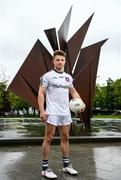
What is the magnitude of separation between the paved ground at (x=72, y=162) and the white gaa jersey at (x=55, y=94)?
0.92 meters

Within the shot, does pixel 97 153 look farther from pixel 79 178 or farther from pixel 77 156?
pixel 79 178

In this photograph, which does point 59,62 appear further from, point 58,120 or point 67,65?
point 67,65

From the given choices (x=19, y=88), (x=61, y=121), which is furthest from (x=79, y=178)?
(x=19, y=88)

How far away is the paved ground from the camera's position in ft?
16.2

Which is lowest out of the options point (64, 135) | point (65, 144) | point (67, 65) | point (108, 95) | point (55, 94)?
point (65, 144)

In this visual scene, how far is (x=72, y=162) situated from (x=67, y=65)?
6296 mm

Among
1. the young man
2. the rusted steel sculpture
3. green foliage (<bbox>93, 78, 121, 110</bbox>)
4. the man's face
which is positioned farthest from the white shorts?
green foliage (<bbox>93, 78, 121, 110</bbox>)

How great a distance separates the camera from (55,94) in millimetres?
4922

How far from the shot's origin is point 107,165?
18.8 ft

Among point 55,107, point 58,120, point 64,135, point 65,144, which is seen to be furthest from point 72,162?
point 55,107

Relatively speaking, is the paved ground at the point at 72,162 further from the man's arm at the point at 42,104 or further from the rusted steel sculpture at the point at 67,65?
the rusted steel sculpture at the point at 67,65

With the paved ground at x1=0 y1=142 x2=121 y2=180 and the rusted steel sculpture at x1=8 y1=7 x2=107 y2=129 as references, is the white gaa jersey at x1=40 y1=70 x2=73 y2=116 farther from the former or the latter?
the rusted steel sculpture at x1=8 y1=7 x2=107 y2=129

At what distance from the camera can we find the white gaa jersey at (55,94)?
193 inches

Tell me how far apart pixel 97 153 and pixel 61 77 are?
2646 millimetres
